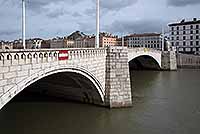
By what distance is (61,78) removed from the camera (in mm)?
15367

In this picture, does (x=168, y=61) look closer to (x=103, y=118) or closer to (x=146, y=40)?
(x=103, y=118)

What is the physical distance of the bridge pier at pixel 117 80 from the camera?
14.0 meters

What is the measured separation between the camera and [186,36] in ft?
182

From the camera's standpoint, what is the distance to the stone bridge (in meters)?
8.33

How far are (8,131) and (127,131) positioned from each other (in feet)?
15.4

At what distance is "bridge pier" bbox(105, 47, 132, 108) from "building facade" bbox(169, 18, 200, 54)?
4158cm

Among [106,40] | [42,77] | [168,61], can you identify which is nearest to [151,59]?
[168,61]

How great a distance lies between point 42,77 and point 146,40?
2362 inches

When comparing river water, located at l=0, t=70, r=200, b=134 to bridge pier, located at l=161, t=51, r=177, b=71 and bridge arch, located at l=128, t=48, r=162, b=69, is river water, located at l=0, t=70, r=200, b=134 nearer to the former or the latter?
bridge arch, located at l=128, t=48, r=162, b=69

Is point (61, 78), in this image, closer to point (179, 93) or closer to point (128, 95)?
point (128, 95)

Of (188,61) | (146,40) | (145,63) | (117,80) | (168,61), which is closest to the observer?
(117,80)

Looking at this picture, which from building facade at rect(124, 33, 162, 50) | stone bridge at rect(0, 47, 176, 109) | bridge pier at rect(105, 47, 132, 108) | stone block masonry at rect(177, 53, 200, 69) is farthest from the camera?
building facade at rect(124, 33, 162, 50)

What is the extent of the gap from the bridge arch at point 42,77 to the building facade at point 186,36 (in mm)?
42988

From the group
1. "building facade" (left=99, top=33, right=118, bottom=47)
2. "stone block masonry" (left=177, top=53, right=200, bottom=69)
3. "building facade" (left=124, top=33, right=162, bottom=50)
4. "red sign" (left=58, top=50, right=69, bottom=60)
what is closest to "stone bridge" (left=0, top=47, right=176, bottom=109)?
"red sign" (left=58, top=50, right=69, bottom=60)
